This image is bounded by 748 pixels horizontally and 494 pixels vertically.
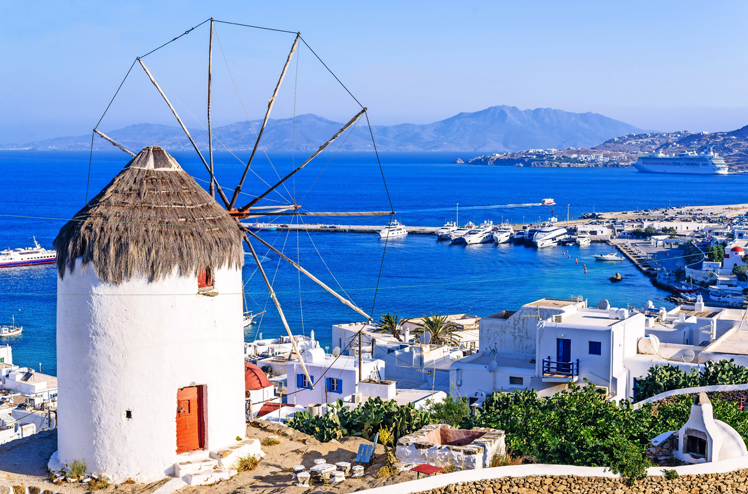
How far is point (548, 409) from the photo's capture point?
46.4 ft

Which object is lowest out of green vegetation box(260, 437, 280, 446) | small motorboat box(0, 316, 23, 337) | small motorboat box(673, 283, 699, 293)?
small motorboat box(0, 316, 23, 337)

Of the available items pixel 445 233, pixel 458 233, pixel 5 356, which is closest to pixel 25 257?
pixel 5 356

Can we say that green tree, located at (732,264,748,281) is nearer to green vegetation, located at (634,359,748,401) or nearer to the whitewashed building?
the whitewashed building

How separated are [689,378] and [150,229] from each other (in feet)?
44.3

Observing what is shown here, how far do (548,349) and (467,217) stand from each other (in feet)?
352

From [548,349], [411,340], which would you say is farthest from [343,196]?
[548,349]

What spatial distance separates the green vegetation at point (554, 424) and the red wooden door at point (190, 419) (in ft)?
8.48

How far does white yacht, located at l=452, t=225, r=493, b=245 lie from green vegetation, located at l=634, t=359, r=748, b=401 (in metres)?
80.4

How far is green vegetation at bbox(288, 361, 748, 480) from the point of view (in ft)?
35.3

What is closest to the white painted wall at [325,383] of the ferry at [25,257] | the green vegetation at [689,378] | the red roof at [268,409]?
the red roof at [268,409]

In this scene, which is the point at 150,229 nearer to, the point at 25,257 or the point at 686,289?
the point at 686,289

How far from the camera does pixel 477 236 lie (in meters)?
101

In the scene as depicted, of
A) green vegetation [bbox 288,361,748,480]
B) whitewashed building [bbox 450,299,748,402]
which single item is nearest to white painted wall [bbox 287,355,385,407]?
whitewashed building [bbox 450,299,748,402]

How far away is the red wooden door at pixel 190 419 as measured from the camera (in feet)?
37.7
